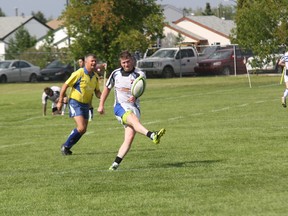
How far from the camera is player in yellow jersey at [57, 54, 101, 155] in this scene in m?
17.0

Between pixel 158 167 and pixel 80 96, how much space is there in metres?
3.44

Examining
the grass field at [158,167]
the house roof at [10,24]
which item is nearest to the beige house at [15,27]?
the house roof at [10,24]

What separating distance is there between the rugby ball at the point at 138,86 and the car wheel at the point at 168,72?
42897mm

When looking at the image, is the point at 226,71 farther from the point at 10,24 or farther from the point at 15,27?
the point at 10,24

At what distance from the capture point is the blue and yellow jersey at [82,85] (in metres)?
17.1

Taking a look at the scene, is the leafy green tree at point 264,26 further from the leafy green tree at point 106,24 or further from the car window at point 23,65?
the car window at point 23,65

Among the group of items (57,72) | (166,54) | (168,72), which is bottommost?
(168,72)

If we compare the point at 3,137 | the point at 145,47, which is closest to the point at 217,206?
the point at 3,137

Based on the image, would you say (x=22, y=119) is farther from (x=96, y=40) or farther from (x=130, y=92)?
(x=96, y=40)

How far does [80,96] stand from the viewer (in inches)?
675

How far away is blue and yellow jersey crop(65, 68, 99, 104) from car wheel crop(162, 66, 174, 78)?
39.8 metres

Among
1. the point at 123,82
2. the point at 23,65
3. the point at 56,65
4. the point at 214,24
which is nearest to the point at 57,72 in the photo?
the point at 56,65

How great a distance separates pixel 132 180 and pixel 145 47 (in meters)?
39.9

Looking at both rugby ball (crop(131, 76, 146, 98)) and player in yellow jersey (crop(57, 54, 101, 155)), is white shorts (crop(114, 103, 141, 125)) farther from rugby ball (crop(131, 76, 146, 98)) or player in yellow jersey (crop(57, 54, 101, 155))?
player in yellow jersey (crop(57, 54, 101, 155))
